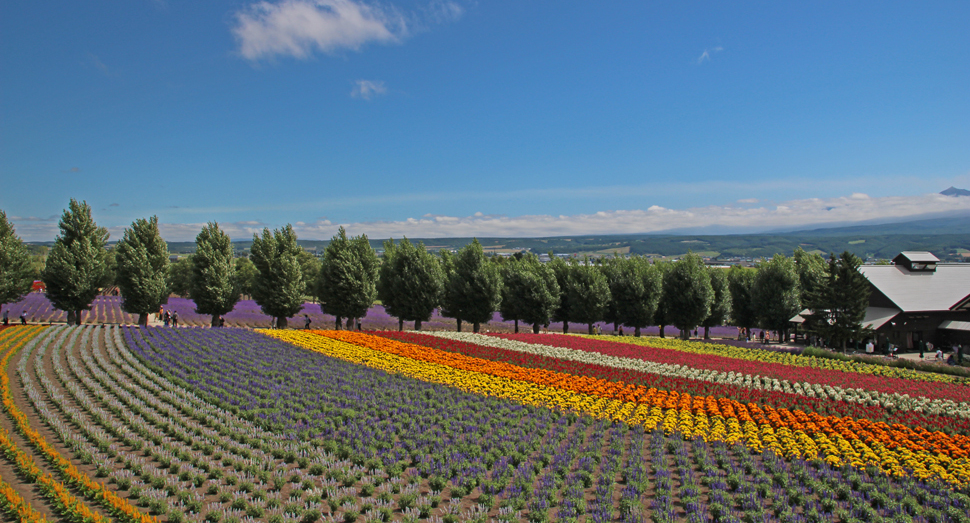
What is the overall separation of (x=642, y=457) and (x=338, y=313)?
37161 millimetres

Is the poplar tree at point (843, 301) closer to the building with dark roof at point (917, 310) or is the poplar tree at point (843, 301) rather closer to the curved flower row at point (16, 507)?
the building with dark roof at point (917, 310)

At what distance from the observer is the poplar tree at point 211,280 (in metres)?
43.2

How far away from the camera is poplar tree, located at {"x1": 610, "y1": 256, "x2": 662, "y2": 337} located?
46.6 m

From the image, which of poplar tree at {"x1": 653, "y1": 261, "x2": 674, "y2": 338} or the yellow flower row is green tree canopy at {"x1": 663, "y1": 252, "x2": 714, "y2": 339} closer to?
poplar tree at {"x1": 653, "y1": 261, "x2": 674, "y2": 338}

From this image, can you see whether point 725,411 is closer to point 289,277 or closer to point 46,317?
point 289,277

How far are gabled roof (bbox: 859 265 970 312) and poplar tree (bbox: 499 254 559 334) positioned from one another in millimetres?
26409

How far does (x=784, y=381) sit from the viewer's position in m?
21.7

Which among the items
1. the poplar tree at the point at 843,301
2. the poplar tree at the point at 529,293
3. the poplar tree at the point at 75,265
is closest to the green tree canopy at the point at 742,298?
the poplar tree at the point at 843,301

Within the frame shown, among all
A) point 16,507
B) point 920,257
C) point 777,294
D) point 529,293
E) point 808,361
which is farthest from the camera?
point 777,294

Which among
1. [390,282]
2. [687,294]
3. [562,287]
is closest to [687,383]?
[687,294]

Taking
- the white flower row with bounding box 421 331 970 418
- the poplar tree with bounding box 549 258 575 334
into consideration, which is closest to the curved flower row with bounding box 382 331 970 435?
the white flower row with bounding box 421 331 970 418

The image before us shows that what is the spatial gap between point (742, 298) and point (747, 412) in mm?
42532

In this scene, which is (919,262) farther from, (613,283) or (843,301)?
(613,283)

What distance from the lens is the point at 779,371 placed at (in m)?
24.2
